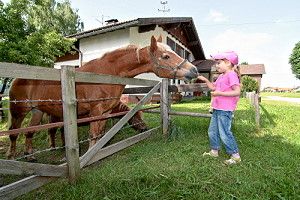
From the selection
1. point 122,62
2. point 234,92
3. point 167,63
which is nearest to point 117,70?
point 122,62

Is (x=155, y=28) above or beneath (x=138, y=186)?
above

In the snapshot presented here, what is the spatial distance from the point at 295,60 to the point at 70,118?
80084mm

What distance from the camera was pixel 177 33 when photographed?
20.5m

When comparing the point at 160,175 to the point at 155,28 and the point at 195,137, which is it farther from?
the point at 155,28

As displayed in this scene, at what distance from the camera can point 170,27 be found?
59.8 ft

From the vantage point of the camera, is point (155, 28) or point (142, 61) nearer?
point (142, 61)

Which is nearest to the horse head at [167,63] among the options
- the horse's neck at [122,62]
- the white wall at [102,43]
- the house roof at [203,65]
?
the horse's neck at [122,62]

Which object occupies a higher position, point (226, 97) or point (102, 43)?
point (102, 43)

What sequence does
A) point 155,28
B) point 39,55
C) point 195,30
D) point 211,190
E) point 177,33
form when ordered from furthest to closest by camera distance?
1. point 195,30
2. point 177,33
3. point 155,28
4. point 39,55
5. point 211,190

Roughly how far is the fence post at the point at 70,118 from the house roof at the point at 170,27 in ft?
33.0

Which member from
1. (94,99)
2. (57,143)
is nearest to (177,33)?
(57,143)

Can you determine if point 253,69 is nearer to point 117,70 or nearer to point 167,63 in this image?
point 167,63

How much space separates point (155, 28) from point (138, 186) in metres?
13.7

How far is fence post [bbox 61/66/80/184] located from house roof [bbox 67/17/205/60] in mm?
10057
